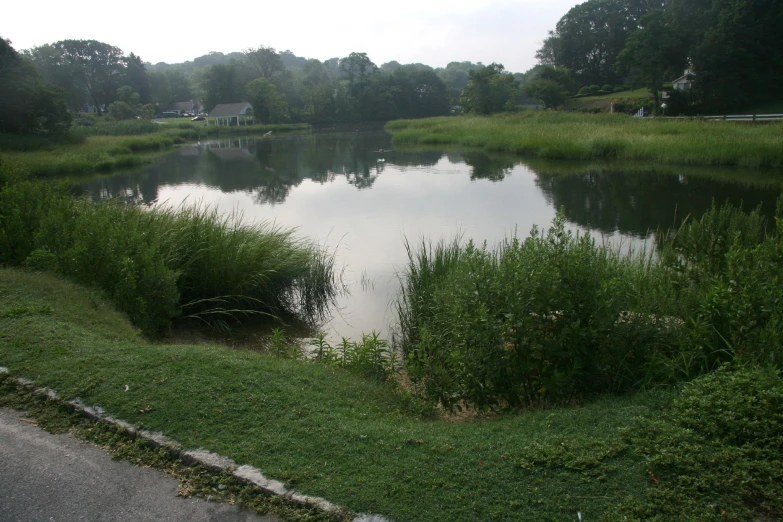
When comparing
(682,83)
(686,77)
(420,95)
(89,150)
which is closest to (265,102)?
(420,95)

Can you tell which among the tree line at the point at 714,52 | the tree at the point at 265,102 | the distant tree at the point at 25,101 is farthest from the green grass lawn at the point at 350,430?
the tree at the point at 265,102

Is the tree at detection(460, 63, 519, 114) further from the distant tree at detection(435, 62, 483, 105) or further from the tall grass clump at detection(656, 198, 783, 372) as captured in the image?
the tall grass clump at detection(656, 198, 783, 372)

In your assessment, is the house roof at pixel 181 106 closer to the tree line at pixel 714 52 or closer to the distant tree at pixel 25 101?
the distant tree at pixel 25 101

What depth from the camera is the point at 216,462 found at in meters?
3.16

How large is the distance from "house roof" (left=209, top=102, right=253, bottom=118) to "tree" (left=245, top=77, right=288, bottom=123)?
3.10 feet

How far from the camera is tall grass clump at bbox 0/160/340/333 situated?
640 centimetres

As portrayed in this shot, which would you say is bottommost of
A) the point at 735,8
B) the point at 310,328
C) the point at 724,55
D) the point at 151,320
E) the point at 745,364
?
the point at 310,328

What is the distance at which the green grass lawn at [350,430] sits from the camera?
280 cm

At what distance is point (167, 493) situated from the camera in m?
3.01

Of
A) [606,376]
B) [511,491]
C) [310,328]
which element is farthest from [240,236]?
[511,491]

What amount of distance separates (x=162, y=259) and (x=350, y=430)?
4.05m

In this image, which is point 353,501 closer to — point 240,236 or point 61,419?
point 61,419

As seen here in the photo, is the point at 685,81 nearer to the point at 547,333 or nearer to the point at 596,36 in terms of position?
the point at 596,36

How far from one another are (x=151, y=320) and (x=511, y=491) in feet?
15.7
